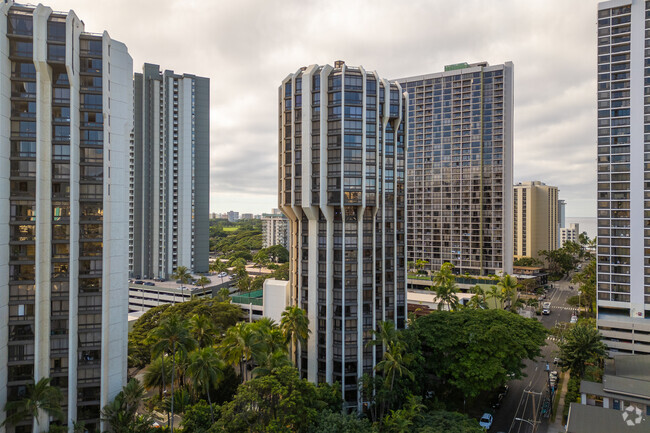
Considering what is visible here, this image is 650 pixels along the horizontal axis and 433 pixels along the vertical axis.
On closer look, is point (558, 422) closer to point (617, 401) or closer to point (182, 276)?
point (617, 401)

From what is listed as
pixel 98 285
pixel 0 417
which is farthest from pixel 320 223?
pixel 0 417

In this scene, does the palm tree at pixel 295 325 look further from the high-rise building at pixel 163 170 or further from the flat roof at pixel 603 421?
the high-rise building at pixel 163 170

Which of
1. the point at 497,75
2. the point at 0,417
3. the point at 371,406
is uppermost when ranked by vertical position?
the point at 497,75

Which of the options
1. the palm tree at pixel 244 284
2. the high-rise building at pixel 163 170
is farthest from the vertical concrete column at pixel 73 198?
the high-rise building at pixel 163 170

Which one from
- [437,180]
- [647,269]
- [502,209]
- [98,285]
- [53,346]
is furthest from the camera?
[437,180]

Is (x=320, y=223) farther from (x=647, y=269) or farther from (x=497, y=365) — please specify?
(x=647, y=269)

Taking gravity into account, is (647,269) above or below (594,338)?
above

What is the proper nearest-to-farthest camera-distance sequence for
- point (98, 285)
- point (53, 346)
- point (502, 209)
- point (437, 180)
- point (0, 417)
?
point (0, 417) < point (53, 346) < point (98, 285) < point (502, 209) < point (437, 180)
